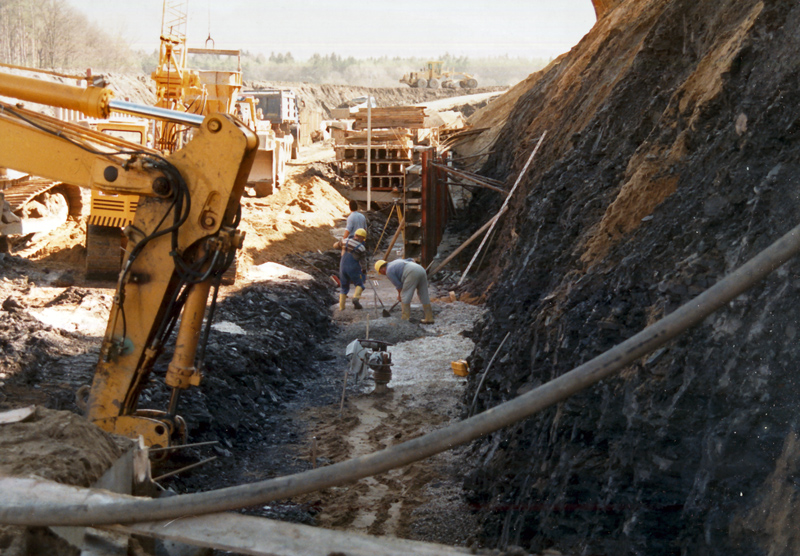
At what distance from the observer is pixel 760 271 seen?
92.0 inches

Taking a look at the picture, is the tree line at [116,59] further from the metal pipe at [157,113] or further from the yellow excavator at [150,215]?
the yellow excavator at [150,215]

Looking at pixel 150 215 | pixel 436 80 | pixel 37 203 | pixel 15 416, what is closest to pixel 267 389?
pixel 150 215

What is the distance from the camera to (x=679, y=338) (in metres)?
4.26

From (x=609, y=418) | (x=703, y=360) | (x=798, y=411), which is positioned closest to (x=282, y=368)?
(x=609, y=418)

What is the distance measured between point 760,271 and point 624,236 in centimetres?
417

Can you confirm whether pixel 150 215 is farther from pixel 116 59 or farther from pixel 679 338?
pixel 116 59

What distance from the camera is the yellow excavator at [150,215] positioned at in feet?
16.7

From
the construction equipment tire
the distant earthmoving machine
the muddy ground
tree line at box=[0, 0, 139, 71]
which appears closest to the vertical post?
the muddy ground

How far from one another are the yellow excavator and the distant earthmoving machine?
4951cm

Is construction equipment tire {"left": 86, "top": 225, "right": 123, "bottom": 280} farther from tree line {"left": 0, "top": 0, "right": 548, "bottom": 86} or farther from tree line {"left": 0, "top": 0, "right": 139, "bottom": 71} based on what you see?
tree line {"left": 0, "top": 0, "right": 139, "bottom": 71}

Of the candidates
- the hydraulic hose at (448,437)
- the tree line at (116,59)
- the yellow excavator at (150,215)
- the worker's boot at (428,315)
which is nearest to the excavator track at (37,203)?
the worker's boot at (428,315)

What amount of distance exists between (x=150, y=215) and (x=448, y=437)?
11.3 feet

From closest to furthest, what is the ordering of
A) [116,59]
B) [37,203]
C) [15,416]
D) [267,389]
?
[15,416]
[267,389]
[37,203]
[116,59]

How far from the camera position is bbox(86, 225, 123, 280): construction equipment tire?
11914 millimetres
